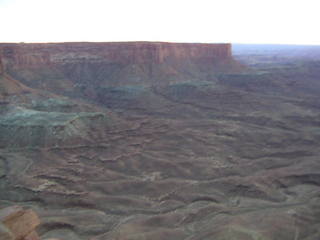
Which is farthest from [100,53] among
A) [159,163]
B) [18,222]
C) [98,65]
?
[18,222]

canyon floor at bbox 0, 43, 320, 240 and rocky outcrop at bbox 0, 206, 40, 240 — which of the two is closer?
rocky outcrop at bbox 0, 206, 40, 240

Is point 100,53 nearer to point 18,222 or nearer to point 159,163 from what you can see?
point 159,163

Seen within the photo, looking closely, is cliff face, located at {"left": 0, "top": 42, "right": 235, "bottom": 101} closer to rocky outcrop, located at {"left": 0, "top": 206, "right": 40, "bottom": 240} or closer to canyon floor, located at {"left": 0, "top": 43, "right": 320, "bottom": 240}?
canyon floor, located at {"left": 0, "top": 43, "right": 320, "bottom": 240}

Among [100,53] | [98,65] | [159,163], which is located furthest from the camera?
[100,53]

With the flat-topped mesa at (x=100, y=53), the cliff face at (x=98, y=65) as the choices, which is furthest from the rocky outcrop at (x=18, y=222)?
the flat-topped mesa at (x=100, y=53)

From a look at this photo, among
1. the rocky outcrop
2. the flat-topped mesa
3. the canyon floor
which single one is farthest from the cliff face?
the rocky outcrop

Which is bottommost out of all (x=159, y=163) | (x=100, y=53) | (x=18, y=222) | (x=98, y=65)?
(x=159, y=163)

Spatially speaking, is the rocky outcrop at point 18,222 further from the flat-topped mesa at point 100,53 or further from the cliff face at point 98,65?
the flat-topped mesa at point 100,53
